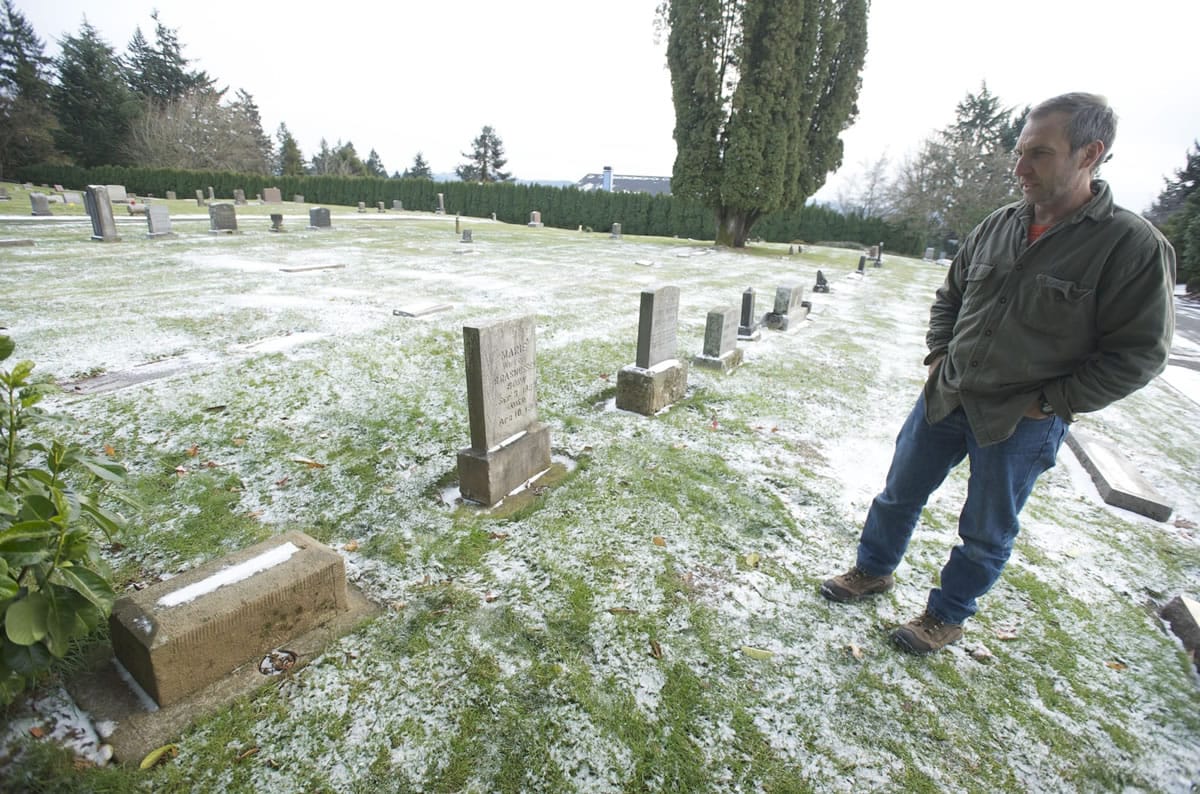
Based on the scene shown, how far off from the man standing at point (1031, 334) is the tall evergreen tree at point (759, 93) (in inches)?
787

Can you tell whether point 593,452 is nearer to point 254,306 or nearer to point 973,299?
point 973,299

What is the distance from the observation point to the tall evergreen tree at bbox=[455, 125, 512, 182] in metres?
61.7

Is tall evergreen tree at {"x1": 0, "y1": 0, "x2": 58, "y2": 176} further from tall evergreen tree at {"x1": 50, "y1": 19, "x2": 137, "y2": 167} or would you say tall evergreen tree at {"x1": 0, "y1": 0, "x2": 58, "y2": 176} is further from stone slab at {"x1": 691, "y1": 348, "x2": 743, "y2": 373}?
stone slab at {"x1": 691, "y1": 348, "x2": 743, "y2": 373}

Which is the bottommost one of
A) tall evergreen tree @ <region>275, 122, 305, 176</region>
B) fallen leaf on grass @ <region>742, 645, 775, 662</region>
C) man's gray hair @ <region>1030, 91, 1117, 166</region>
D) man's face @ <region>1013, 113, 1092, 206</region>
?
fallen leaf on grass @ <region>742, 645, 775, 662</region>

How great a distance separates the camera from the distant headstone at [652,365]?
17.1 feet

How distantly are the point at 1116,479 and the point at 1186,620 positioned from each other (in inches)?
77.6

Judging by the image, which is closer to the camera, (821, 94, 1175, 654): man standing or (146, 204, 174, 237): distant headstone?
(821, 94, 1175, 654): man standing

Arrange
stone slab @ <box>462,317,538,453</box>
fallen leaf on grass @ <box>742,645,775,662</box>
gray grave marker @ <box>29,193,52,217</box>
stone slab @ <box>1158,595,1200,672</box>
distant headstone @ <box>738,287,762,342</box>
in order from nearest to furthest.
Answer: fallen leaf on grass @ <box>742,645,775,662</box> < stone slab @ <box>1158,595,1200,672</box> < stone slab @ <box>462,317,538,453</box> < distant headstone @ <box>738,287,762,342</box> < gray grave marker @ <box>29,193,52,217</box>

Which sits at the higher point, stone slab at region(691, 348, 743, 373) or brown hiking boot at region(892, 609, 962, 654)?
stone slab at region(691, 348, 743, 373)

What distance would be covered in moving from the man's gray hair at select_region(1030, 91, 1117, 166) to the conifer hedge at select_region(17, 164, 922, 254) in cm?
3147

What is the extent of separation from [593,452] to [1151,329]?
3.31m

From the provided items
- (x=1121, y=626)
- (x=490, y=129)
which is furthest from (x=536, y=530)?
(x=490, y=129)

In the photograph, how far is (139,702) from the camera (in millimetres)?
2080

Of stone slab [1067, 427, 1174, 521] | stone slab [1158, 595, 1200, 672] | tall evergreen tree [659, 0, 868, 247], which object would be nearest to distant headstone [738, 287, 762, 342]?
stone slab [1067, 427, 1174, 521]
